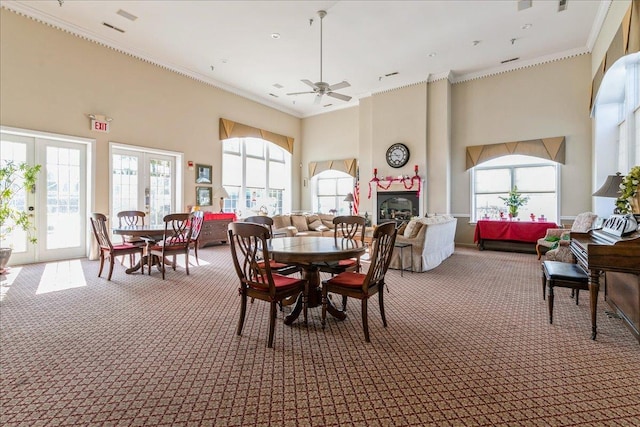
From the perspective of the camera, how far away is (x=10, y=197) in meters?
4.81

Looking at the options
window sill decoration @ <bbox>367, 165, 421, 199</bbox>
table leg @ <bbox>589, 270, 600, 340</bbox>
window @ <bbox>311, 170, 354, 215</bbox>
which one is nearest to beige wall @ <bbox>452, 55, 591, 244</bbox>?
window sill decoration @ <bbox>367, 165, 421, 199</bbox>

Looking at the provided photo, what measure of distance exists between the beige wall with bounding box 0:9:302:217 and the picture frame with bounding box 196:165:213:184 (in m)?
0.14

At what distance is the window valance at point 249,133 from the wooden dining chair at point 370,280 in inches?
263

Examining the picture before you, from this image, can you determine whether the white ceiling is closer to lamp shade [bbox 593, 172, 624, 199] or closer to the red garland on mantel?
the red garland on mantel

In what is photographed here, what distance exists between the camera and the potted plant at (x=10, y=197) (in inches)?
176

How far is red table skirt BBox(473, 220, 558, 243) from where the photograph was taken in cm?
654

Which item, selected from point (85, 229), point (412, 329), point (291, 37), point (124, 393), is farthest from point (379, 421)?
point (85, 229)

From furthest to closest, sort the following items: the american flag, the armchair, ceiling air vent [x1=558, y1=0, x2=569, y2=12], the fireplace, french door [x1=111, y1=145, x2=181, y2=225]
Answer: the american flag, the fireplace, french door [x1=111, y1=145, x2=181, y2=225], ceiling air vent [x1=558, y1=0, x2=569, y2=12], the armchair

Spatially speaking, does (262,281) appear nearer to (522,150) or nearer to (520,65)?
(522,150)

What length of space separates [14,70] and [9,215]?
7.89ft

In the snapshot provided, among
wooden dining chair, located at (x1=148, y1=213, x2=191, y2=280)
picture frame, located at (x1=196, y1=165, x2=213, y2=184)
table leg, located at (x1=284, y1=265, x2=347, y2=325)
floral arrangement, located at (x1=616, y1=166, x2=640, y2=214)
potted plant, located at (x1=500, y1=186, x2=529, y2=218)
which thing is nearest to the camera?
table leg, located at (x1=284, y1=265, x2=347, y2=325)

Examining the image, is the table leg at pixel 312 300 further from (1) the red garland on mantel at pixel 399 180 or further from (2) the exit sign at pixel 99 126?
(1) the red garland on mantel at pixel 399 180

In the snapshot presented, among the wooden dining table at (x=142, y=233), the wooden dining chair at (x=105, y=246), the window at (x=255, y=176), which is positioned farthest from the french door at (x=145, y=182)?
the wooden dining table at (x=142, y=233)

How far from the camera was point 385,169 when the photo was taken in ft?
28.1
